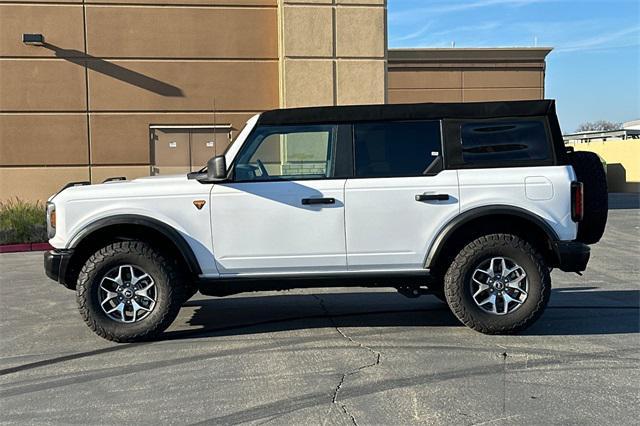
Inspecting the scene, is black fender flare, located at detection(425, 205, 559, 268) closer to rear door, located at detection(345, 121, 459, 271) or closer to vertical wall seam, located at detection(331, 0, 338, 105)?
rear door, located at detection(345, 121, 459, 271)

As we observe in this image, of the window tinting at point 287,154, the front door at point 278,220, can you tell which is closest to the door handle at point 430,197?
the front door at point 278,220

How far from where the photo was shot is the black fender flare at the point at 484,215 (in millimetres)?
5492

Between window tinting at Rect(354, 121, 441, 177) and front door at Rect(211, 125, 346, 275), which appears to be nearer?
front door at Rect(211, 125, 346, 275)

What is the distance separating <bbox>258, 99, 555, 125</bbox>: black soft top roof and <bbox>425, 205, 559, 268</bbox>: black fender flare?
882mm

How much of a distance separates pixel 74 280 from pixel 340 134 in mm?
2814

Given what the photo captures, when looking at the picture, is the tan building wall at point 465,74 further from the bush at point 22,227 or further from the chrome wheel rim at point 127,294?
the chrome wheel rim at point 127,294

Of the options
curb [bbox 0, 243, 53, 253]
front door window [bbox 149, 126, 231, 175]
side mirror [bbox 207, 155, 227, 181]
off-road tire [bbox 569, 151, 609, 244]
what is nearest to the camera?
side mirror [bbox 207, 155, 227, 181]

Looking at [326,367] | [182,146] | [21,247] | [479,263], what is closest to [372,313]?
[479,263]

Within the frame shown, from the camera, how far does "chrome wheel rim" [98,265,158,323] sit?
554 centimetres

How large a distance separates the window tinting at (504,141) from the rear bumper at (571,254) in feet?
2.75

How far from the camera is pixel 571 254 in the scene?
549cm

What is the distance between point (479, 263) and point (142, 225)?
9.96 feet

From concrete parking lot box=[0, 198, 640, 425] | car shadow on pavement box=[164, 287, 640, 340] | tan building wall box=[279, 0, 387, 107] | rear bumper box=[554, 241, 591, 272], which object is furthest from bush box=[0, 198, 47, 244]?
rear bumper box=[554, 241, 591, 272]

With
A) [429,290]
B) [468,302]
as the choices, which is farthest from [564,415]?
[429,290]
